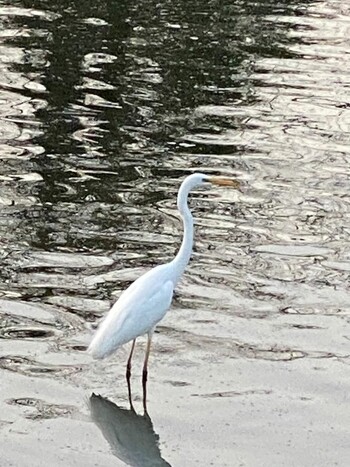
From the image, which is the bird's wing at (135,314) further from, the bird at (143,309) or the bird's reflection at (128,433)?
the bird's reflection at (128,433)

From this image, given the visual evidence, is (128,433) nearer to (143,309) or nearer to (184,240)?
(143,309)

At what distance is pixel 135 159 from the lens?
1268cm

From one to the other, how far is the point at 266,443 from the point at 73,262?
317cm

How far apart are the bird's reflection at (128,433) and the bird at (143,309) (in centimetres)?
18

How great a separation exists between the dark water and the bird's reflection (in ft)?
0.05

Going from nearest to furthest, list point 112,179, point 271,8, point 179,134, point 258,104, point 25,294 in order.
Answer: point 25,294, point 112,179, point 179,134, point 258,104, point 271,8

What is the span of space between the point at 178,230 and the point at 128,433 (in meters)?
3.58

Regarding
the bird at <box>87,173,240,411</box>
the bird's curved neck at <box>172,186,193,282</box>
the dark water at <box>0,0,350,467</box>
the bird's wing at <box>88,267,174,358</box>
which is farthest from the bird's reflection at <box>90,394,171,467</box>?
the bird's curved neck at <box>172,186,193,282</box>

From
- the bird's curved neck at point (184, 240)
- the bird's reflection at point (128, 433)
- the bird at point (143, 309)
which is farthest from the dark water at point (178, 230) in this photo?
the bird's curved neck at point (184, 240)

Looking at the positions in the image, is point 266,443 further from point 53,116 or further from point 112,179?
point 53,116

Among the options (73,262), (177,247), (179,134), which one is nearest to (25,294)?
(73,262)

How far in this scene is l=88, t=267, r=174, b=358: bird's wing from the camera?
307 inches

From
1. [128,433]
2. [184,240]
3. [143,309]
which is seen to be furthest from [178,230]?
[128,433]

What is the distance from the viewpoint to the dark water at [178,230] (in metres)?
7.60
